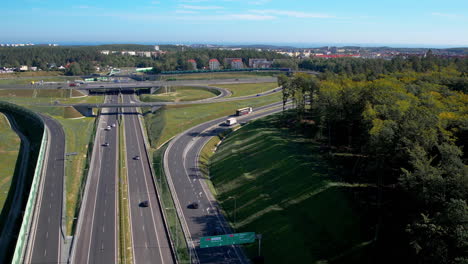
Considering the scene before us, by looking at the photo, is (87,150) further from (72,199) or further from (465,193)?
(465,193)

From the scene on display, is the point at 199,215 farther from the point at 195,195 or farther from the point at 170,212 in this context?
the point at 195,195

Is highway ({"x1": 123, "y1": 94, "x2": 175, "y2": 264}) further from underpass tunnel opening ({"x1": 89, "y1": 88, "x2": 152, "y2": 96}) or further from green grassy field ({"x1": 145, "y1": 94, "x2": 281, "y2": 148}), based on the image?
underpass tunnel opening ({"x1": 89, "y1": 88, "x2": 152, "y2": 96})

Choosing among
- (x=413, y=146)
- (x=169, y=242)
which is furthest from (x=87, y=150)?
(x=413, y=146)

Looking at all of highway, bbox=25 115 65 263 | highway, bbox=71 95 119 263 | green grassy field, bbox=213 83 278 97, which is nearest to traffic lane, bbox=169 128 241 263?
highway, bbox=71 95 119 263

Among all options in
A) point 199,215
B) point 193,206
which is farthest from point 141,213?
point 199,215

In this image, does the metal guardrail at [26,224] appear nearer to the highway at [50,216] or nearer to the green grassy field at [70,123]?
the highway at [50,216]

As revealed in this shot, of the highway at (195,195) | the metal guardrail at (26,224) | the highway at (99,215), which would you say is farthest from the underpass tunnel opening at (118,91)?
the metal guardrail at (26,224)
